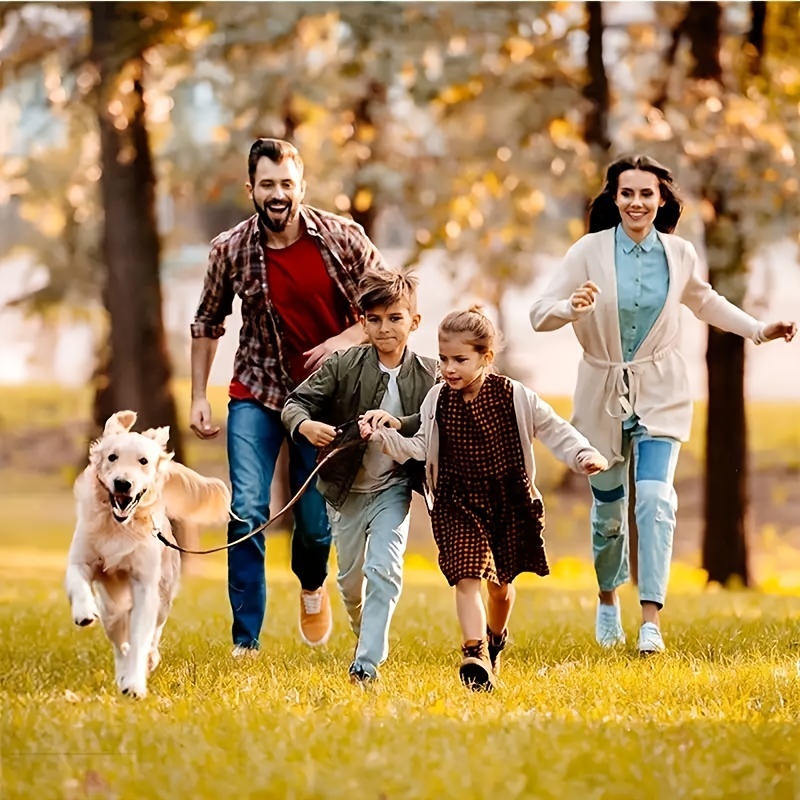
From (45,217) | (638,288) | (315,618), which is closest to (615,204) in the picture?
(638,288)

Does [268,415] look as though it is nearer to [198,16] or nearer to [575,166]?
[575,166]

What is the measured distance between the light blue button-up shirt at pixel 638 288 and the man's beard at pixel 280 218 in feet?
4.87

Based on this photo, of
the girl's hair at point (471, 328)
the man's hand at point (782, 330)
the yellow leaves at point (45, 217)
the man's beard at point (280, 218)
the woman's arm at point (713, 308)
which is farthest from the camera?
the yellow leaves at point (45, 217)

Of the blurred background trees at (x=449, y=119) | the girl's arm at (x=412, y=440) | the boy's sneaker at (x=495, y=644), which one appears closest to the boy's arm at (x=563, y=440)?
the girl's arm at (x=412, y=440)

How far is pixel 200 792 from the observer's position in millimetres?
3934

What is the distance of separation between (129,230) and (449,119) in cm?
271

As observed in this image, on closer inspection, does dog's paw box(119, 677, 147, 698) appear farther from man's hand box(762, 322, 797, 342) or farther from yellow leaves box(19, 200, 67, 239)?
yellow leaves box(19, 200, 67, 239)

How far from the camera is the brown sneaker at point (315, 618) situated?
22.4 feet

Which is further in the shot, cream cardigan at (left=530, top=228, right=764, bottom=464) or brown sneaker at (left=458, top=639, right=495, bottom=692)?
cream cardigan at (left=530, top=228, right=764, bottom=464)

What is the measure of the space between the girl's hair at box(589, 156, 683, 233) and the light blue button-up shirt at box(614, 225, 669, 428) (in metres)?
0.18

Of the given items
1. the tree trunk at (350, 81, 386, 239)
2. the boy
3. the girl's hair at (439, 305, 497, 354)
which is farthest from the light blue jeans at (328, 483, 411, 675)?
the tree trunk at (350, 81, 386, 239)

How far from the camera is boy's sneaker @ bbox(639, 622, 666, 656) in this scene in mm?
6355

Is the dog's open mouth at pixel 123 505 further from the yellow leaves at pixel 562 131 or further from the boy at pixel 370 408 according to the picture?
the yellow leaves at pixel 562 131

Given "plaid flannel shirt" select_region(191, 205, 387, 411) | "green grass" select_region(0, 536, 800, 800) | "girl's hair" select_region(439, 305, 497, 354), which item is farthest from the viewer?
"plaid flannel shirt" select_region(191, 205, 387, 411)
